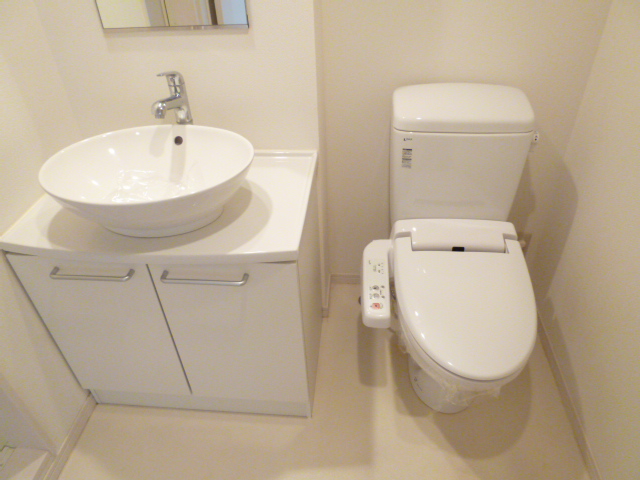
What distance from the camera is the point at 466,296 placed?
1.13 meters

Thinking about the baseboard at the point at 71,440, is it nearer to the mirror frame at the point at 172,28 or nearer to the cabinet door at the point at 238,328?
the cabinet door at the point at 238,328

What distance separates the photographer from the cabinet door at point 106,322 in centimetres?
108

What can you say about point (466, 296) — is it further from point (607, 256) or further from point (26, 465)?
point (26, 465)

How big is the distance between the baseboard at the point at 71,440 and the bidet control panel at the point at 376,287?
3.25ft

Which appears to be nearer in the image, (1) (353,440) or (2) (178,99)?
(2) (178,99)

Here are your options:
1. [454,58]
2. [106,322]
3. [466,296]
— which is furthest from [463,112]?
[106,322]

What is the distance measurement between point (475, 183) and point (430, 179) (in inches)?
5.3

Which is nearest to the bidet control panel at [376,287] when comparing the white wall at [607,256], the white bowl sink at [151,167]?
the white bowl sink at [151,167]

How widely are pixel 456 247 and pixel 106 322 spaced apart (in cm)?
104

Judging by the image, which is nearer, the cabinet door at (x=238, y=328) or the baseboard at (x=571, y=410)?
the cabinet door at (x=238, y=328)

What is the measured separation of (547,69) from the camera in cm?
132

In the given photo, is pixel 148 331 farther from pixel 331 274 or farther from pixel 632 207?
pixel 632 207

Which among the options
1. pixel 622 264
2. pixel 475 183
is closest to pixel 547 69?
pixel 475 183

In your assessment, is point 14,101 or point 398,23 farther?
point 398,23
